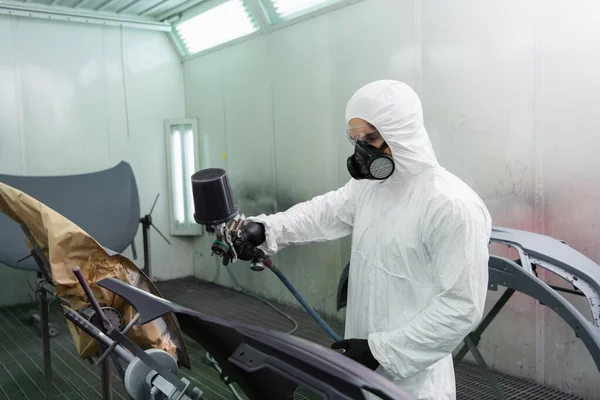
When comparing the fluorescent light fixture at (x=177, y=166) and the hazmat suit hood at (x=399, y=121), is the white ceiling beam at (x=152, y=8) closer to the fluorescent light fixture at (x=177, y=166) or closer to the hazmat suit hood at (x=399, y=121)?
the fluorescent light fixture at (x=177, y=166)

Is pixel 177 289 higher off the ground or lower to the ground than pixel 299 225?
lower

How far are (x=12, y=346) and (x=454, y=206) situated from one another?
10.5 ft

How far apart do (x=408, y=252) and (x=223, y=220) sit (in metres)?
0.64

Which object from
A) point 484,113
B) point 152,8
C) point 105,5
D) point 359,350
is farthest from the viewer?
point 152,8

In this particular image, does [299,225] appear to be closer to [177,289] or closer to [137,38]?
[177,289]

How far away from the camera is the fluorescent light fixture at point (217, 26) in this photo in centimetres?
405

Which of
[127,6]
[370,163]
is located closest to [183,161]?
[127,6]

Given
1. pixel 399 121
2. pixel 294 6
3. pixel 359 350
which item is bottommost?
pixel 359 350

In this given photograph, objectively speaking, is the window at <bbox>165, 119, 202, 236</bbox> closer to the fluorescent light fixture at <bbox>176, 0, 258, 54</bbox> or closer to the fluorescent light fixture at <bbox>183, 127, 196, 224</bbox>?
the fluorescent light fixture at <bbox>183, 127, 196, 224</bbox>

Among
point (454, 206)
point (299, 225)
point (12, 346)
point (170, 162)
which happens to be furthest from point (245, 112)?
point (454, 206)

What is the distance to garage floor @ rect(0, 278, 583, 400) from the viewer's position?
8.50 feet

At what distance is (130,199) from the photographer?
12.8 feet

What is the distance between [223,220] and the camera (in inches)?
67.6

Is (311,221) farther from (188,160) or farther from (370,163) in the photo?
(188,160)
